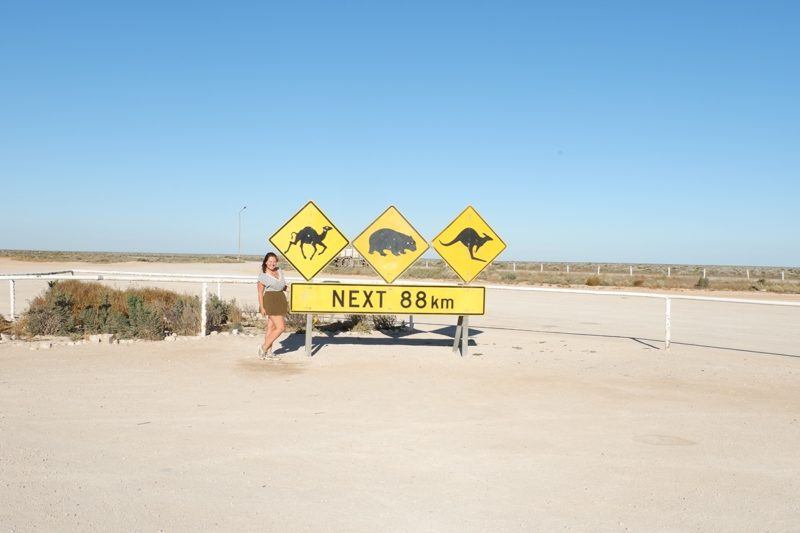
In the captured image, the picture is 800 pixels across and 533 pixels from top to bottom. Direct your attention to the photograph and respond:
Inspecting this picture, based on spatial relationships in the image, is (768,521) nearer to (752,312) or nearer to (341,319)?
(341,319)

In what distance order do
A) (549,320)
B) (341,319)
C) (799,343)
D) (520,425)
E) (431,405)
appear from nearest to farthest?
(520,425) < (431,405) < (799,343) < (341,319) < (549,320)

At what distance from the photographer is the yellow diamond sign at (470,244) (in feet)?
42.7

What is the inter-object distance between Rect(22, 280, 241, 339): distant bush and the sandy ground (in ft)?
4.34

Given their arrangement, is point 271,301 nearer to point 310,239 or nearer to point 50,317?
point 310,239

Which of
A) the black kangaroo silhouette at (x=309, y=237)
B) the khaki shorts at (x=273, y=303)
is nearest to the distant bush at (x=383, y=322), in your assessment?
the black kangaroo silhouette at (x=309, y=237)

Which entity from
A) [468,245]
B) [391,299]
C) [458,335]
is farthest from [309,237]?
[458,335]

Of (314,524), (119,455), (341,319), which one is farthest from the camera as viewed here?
(341,319)

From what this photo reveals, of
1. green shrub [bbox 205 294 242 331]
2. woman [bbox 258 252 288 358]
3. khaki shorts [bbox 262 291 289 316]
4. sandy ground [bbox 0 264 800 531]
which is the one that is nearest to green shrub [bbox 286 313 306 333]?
green shrub [bbox 205 294 242 331]

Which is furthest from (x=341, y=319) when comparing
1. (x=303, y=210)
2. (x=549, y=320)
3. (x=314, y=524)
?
(x=314, y=524)

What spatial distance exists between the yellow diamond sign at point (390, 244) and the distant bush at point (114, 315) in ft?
13.7

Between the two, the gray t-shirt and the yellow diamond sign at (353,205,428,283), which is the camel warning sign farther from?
the gray t-shirt

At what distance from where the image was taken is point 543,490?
557 centimetres

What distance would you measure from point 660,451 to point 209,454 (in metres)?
4.06

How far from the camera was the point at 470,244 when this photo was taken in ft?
43.1
